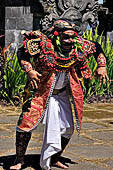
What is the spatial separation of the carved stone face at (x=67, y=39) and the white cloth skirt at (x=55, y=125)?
0.46 m

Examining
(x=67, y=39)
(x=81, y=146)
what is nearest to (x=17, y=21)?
(x=81, y=146)

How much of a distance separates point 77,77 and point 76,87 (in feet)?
0.34

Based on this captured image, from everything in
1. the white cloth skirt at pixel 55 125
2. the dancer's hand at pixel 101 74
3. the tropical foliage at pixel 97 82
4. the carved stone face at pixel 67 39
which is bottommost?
the tropical foliage at pixel 97 82

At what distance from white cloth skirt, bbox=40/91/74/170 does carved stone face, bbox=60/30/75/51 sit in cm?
46

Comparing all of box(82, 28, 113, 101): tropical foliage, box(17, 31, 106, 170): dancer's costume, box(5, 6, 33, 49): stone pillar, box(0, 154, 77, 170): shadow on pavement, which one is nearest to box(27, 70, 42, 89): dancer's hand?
box(17, 31, 106, 170): dancer's costume

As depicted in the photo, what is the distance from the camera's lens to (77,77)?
151 inches

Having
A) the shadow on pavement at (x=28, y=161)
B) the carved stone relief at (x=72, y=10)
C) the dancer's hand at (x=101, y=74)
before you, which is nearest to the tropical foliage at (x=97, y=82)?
the carved stone relief at (x=72, y=10)

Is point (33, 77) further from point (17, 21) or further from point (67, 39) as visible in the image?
point (17, 21)

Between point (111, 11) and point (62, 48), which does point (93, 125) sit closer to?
point (62, 48)

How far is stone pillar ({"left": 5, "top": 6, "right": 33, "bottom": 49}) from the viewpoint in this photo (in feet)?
37.1

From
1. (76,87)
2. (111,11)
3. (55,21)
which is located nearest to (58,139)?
(76,87)

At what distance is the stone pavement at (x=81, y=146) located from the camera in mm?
4078

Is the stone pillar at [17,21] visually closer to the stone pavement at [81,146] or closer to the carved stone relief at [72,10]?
the carved stone relief at [72,10]

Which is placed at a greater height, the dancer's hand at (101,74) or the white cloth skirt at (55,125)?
the dancer's hand at (101,74)
